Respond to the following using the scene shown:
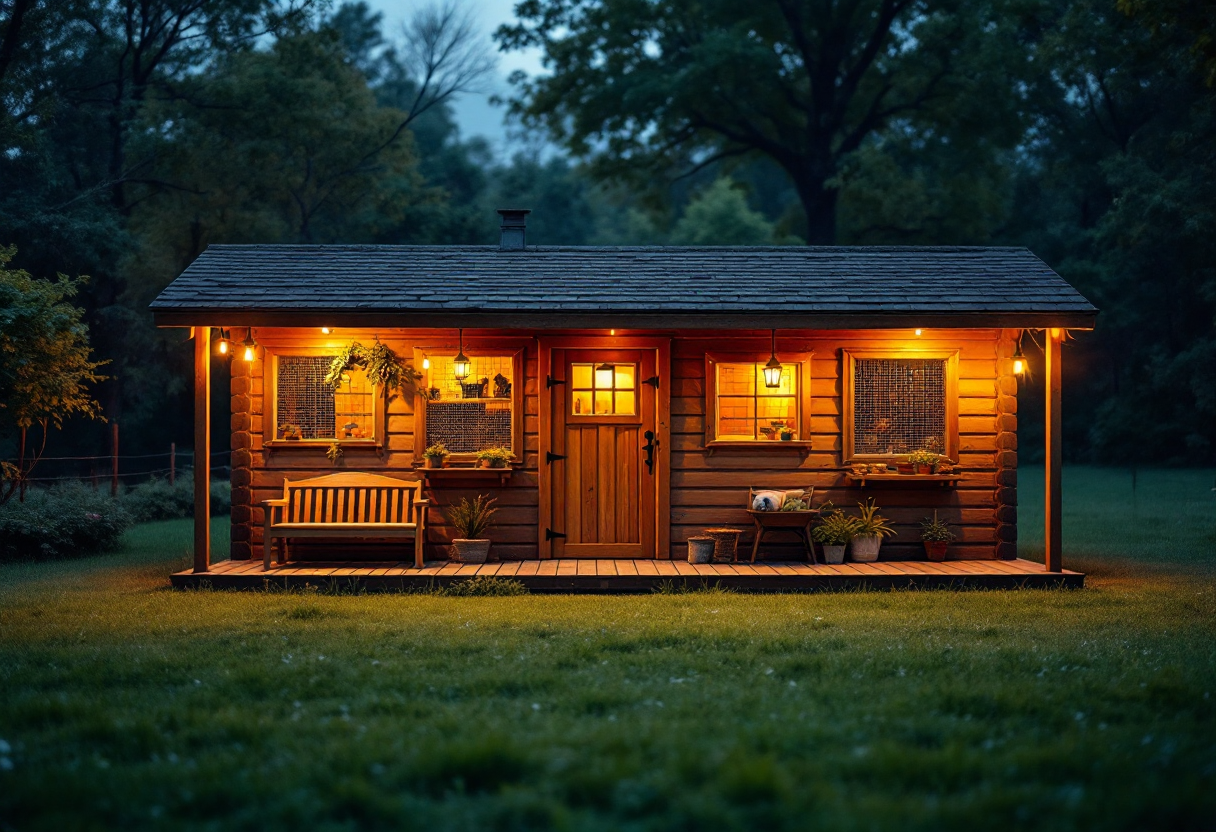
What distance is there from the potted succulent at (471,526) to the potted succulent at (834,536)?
Result: 121 inches

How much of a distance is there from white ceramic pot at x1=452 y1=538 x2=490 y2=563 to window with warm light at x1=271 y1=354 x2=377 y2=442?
1.34 meters

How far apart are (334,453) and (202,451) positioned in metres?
1.16

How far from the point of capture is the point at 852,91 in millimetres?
26359

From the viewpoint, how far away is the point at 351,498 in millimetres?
10109

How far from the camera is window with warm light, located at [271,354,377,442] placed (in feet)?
34.0

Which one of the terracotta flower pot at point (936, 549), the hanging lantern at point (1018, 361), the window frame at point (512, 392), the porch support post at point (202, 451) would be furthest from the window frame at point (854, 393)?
the porch support post at point (202, 451)

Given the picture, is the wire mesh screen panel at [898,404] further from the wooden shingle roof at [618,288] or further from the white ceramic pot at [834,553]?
the white ceramic pot at [834,553]

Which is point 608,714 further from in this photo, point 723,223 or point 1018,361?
point 723,223

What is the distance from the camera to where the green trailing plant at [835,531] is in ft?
33.6

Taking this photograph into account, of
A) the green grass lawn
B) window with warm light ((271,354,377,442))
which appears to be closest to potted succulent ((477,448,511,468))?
window with warm light ((271,354,377,442))

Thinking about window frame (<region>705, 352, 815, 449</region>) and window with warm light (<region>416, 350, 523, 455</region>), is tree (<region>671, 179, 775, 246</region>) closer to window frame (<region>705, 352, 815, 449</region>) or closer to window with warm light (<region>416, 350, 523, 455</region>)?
window frame (<region>705, 352, 815, 449</region>)

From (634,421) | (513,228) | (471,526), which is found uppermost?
(513,228)

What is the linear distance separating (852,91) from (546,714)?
2404 cm

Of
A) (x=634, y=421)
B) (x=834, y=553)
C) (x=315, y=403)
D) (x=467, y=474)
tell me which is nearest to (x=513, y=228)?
(x=634, y=421)
